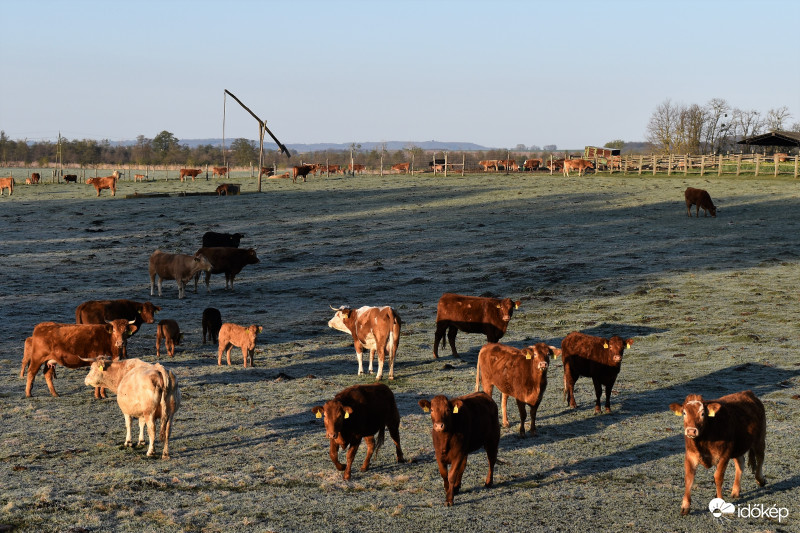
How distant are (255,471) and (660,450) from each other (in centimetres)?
548

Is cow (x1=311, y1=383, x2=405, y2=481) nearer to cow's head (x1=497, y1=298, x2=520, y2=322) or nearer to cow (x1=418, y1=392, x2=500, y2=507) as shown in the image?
cow (x1=418, y1=392, x2=500, y2=507)

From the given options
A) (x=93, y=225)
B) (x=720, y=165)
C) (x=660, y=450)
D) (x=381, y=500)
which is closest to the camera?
(x=381, y=500)

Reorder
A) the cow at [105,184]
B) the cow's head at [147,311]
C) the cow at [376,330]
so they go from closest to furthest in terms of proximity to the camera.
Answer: the cow at [376,330] → the cow's head at [147,311] → the cow at [105,184]

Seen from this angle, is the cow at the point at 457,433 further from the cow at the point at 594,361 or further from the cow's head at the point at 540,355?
the cow at the point at 594,361

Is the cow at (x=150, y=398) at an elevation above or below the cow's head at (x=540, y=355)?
below

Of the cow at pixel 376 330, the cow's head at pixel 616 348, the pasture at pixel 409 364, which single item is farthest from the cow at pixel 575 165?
the cow's head at pixel 616 348

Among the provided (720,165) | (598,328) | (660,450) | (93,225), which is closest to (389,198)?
(93,225)

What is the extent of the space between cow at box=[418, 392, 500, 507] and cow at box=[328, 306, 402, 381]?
17.5 ft

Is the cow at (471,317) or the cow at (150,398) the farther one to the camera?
the cow at (471,317)

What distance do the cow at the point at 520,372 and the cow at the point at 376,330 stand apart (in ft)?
9.24

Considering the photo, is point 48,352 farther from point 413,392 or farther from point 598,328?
point 598,328

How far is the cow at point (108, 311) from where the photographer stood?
16.7m

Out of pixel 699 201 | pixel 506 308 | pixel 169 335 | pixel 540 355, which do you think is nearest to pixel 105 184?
pixel 699 201

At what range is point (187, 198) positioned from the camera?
169 ft
